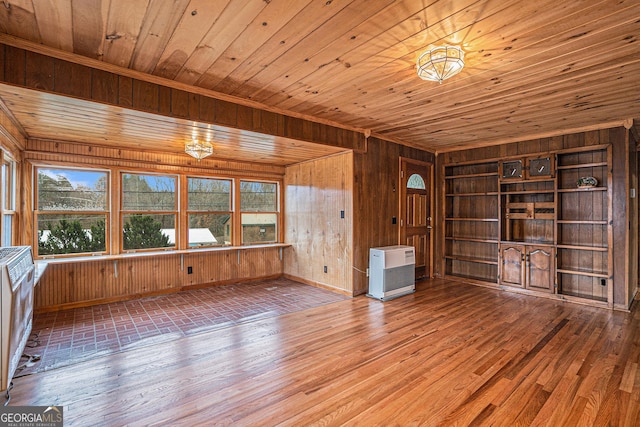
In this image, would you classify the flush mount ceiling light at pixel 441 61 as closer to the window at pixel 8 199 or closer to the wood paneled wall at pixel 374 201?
the wood paneled wall at pixel 374 201

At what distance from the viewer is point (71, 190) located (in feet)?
15.1

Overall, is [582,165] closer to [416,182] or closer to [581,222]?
[581,222]

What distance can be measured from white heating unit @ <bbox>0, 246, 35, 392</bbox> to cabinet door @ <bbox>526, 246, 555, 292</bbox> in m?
6.34

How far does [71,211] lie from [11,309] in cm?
280

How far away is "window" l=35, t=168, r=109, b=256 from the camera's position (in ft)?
14.4

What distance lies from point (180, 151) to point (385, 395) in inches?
185

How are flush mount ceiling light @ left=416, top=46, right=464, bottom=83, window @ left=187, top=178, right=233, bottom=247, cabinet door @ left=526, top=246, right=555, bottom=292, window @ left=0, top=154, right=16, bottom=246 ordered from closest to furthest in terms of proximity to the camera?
flush mount ceiling light @ left=416, top=46, right=464, bottom=83 < window @ left=0, top=154, right=16, bottom=246 < cabinet door @ left=526, top=246, right=555, bottom=292 < window @ left=187, top=178, right=233, bottom=247

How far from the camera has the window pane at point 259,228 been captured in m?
6.28

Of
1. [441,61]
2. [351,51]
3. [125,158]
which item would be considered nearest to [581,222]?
[441,61]

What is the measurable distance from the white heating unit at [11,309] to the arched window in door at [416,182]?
539 cm

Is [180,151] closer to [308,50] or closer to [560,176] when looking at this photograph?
[308,50]

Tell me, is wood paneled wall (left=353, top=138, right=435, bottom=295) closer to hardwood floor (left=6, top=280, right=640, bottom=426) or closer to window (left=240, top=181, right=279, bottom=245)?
hardwood floor (left=6, top=280, right=640, bottom=426)

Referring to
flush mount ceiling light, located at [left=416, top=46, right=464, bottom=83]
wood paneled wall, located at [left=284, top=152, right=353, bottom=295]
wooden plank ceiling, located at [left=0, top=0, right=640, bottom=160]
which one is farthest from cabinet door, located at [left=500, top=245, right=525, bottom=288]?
flush mount ceiling light, located at [left=416, top=46, right=464, bottom=83]

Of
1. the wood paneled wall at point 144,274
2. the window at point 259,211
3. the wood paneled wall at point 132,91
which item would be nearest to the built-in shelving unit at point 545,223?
the window at point 259,211
